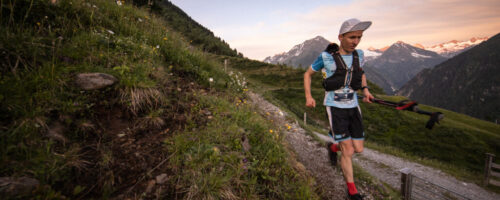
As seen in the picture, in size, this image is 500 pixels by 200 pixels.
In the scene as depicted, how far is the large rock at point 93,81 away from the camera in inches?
112

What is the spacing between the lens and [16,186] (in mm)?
1633

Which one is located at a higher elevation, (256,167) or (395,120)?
(256,167)

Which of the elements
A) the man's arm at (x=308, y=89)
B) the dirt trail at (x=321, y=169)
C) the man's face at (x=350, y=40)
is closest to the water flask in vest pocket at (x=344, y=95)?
the man's arm at (x=308, y=89)

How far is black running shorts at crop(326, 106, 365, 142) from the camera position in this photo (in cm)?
371

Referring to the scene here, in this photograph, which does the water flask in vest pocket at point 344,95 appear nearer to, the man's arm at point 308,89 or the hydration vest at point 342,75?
the hydration vest at point 342,75

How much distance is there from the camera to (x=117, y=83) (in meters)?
3.17

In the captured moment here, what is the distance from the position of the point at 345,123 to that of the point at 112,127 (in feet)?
13.2

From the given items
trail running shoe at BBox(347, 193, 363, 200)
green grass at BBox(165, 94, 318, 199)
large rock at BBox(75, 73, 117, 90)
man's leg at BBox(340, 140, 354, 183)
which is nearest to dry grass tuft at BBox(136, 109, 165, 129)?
green grass at BBox(165, 94, 318, 199)

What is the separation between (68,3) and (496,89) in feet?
889

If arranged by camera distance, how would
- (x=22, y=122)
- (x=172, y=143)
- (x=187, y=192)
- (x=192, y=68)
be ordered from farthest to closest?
(x=192, y=68)
(x=172, y=143)
(x=187, y=192)
(x=22, y=122)

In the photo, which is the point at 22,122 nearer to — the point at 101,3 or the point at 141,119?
the point at 141,119


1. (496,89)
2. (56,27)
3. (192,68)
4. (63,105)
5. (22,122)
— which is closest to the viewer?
(22,122)

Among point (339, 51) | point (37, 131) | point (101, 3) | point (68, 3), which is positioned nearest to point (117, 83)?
point (37, 131)

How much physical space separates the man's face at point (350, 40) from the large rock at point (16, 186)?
4.70 metres
